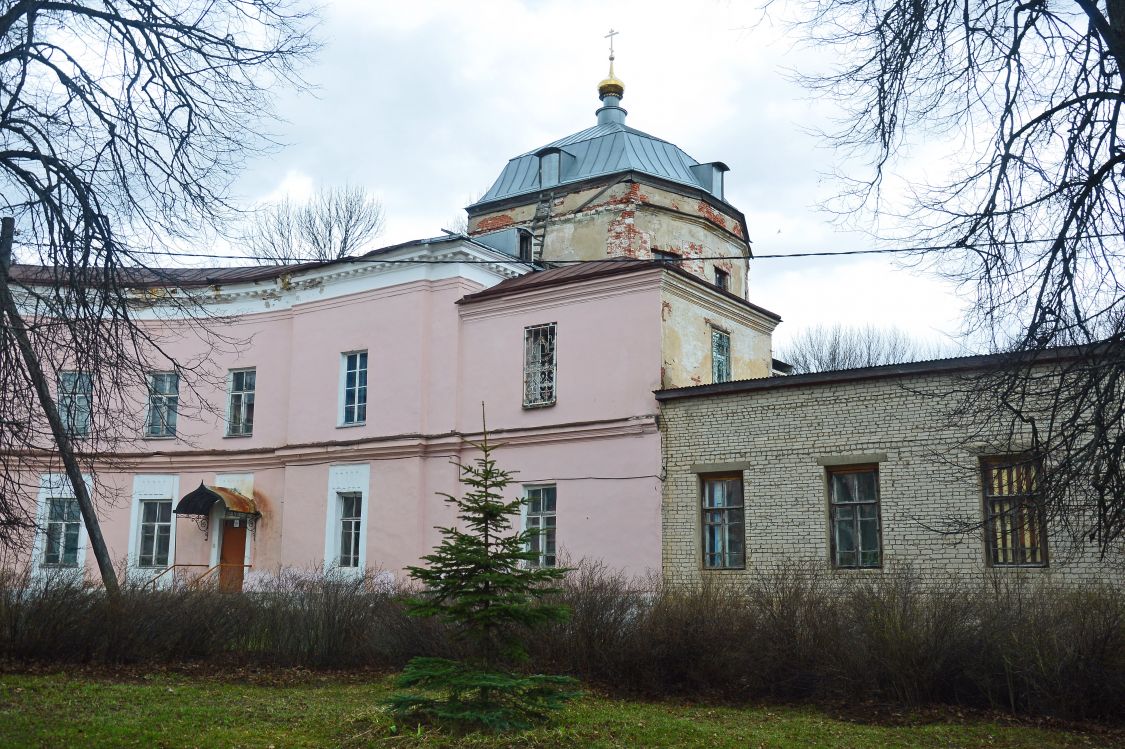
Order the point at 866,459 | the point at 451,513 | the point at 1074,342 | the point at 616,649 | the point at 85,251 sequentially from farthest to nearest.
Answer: the point at 451,513 → the point at 866,459 → the point at 616,649 → the point at 85,251 → the point at 1074,342

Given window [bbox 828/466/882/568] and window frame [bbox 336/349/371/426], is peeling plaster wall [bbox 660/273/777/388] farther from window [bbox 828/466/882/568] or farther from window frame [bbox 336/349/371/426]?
window frame [bbox 336/349/371/426]

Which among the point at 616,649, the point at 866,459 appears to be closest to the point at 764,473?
the point at 866,459

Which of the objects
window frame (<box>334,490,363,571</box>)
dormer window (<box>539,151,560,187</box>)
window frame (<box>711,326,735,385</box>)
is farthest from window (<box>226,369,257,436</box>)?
window frame (<box>711,326,735,385</box>)

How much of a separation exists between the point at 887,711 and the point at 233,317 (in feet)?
60.3

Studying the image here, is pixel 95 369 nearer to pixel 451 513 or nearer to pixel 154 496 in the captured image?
pixel 451 513

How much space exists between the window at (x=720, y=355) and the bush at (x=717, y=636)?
6.41 meters

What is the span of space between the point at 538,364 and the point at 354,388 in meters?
4.58

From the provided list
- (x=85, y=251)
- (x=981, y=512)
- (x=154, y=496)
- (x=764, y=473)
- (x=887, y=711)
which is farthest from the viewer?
(x=154, y=496)

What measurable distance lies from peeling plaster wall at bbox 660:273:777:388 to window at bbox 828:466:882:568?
3822 mm

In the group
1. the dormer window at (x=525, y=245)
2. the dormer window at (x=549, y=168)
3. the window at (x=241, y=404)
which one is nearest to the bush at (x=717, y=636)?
the window at (x=241, y=404)

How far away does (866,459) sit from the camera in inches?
626

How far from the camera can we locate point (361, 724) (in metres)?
9.24

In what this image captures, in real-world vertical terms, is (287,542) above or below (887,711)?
above

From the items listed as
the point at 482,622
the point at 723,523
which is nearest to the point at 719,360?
the point at 723,523
